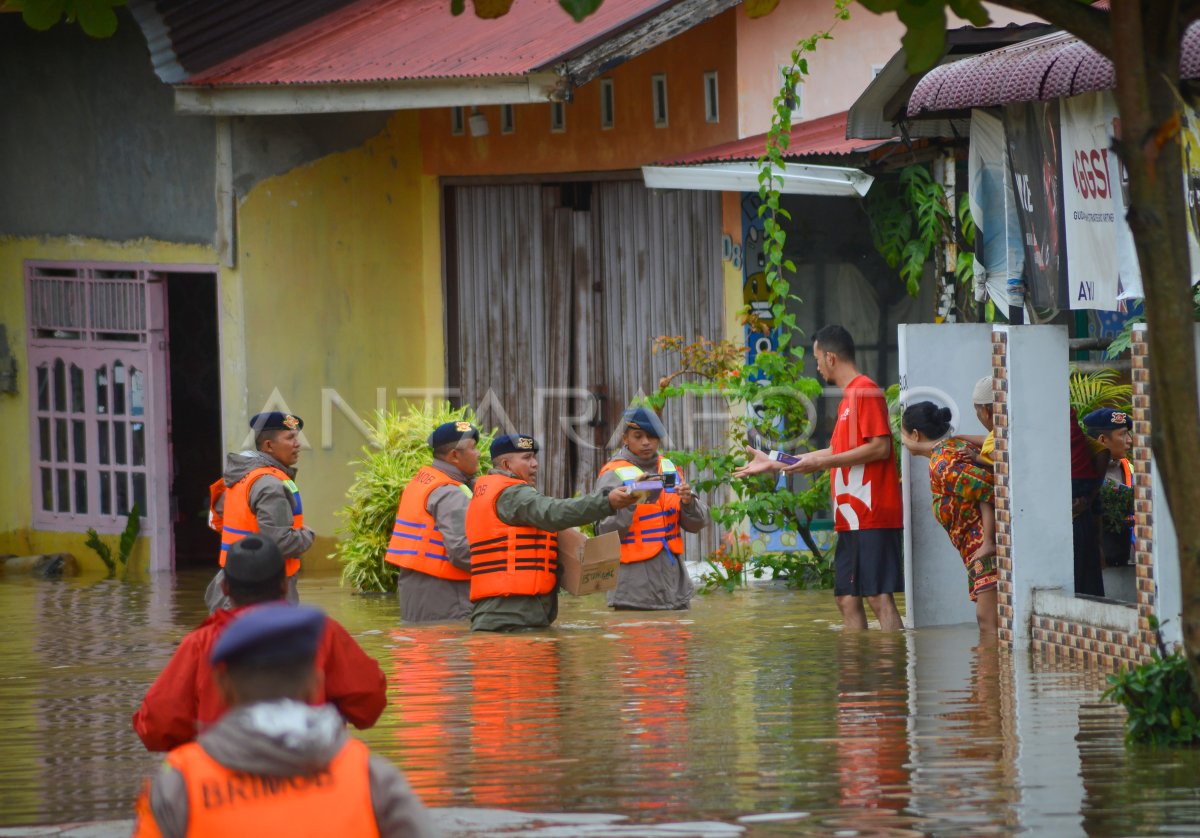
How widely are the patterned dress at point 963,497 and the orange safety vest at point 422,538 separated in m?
3.16

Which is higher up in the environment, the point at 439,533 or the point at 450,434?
the point at 450,434

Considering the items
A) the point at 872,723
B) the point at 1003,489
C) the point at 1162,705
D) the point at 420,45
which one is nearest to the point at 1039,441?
the point at 1003,489

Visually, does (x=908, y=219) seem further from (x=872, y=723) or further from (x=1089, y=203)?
(x=872, y=723)

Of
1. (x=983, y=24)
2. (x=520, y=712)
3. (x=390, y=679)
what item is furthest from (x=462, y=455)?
(x=983, y=24)

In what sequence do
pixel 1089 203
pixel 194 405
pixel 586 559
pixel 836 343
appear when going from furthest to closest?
pixel 194 405
pixel 586 559
pixel 836 343
pixel 1089 203

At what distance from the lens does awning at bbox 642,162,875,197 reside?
1436cm

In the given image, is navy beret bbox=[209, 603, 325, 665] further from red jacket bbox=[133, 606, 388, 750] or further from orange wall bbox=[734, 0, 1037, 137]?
orange wall bbox=[734, 0, 1037, 137]

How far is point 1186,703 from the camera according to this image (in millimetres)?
7637

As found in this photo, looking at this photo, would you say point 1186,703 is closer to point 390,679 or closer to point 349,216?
point 390,679

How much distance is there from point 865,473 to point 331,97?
6.24 metres

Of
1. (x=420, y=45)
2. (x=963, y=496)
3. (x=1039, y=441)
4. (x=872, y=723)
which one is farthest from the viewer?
(x=420, y=45)

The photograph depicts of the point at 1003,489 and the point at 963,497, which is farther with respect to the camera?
the point at 963,497

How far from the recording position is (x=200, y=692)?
18.5ft

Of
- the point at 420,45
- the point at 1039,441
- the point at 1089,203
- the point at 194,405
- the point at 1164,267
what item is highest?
the point at 420,45
